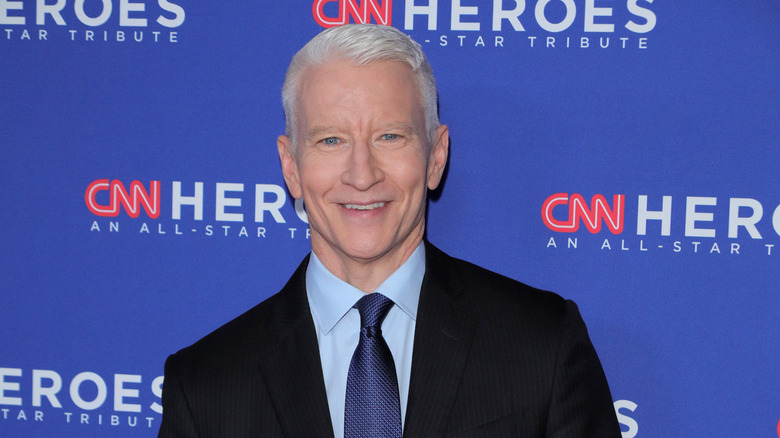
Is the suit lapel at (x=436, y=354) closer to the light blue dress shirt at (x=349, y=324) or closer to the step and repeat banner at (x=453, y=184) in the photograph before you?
the light blue dress shirt at (x=349, y=324)

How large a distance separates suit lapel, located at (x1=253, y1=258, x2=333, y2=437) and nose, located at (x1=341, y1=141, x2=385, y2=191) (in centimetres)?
34

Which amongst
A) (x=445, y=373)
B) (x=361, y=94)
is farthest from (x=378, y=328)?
(x=361, y=94)

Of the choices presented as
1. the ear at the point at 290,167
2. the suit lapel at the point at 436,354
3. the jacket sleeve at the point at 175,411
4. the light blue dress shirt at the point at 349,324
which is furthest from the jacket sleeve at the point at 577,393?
the jacket sleeve at the point at 175,411

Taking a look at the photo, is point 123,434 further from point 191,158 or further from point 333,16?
point 333,16

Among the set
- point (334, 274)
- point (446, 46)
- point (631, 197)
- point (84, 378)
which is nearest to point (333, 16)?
point (446, 46)

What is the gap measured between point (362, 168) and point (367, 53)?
0.24 metres

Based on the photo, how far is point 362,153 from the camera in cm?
154

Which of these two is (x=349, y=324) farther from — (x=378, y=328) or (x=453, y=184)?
(x=453, y=184)

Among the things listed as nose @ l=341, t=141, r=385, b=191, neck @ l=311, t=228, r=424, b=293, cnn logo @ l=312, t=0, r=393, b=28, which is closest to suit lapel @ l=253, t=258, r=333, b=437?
neck @ l=311, t=228, r=424, b=293

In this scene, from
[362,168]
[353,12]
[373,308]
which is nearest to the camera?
[362,168]

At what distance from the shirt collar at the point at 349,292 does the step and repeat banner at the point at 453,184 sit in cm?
41

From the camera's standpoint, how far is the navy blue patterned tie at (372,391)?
5.00ft

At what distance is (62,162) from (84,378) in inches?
25.1

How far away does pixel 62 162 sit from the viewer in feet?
7.06
